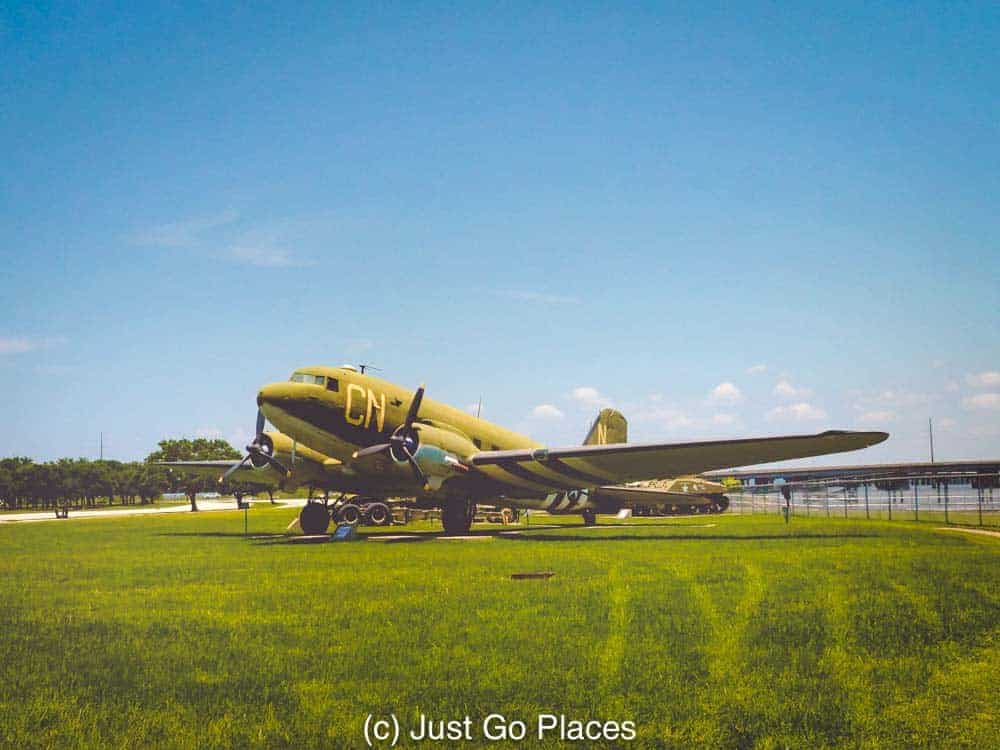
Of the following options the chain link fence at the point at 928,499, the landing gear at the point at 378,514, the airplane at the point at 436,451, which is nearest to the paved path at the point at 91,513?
the landing gear at the point at 378,514

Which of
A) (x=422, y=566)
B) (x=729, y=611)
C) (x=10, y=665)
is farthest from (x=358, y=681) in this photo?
(x=422, y=566)

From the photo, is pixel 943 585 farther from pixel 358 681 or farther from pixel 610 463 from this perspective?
pixel 610 463

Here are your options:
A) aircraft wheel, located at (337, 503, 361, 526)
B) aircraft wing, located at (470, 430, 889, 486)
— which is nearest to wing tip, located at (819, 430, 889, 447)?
aircraft wing, located at (470, 430, 889, 486)

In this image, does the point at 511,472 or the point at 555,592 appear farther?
the point at 511,472

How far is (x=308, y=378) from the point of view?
28484mm

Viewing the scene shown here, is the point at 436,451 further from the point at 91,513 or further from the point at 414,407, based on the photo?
the point at 91,513

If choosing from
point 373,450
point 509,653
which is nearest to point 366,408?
point 373,450

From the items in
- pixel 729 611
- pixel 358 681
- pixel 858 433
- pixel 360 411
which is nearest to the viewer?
pixel 358 681

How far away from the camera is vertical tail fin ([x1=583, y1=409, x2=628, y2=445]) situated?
47.4 m

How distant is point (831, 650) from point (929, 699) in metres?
1.77

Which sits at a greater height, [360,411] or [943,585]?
[360,411]

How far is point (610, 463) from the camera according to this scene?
3212 centimetres

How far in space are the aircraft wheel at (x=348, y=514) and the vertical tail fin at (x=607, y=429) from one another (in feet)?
49.3

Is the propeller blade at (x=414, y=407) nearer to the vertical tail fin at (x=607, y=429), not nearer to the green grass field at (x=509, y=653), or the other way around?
the green grass field at (x=509, y=653)
